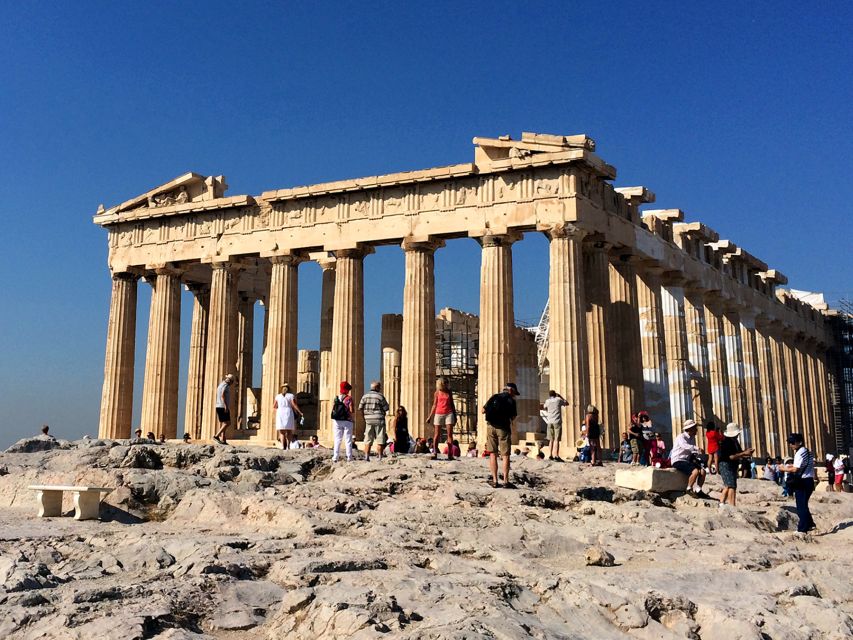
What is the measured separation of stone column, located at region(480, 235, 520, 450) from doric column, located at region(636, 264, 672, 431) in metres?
6.22

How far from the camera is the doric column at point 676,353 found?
35125mm

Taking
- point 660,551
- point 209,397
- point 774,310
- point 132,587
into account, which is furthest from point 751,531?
point 774,310

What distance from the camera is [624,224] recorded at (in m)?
32.4

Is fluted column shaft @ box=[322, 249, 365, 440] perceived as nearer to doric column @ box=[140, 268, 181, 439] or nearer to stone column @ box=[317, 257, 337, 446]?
stone column @ box=[317, 257, 337, 446]

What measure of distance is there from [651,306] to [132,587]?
2835 cm

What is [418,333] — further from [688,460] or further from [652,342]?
[688,460]

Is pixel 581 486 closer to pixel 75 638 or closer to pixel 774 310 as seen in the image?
pixel 75 638

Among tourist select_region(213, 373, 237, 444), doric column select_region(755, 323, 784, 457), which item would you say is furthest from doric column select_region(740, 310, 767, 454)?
tourist select_region(213, 373, 237, 444)

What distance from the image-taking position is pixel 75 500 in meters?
13.6

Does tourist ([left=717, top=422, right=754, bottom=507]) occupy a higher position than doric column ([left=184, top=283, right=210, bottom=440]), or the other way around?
doric column ([left=184, top=283, right=210, bottom=440])

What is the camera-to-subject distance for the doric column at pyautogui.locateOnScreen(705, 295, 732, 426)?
127ft

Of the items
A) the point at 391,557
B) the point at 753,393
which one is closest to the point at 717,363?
the point at 753,393

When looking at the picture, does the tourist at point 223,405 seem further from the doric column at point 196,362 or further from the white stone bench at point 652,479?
the doric column at point 196,362

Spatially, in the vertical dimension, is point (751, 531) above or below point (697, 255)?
below
